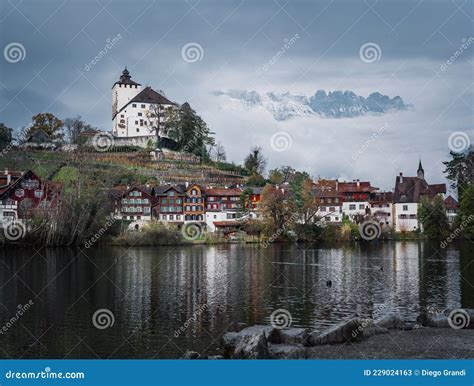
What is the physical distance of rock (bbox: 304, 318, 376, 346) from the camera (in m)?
20.1

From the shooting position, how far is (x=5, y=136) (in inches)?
4126

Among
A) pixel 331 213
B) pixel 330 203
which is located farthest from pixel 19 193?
pixel 330 203

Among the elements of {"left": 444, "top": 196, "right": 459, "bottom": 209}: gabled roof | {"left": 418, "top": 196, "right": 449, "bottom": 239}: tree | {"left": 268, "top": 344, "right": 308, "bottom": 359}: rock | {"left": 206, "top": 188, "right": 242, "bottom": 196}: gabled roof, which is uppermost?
{"left": 206, "top": 188, "right": 242, "bottom": 196}: gabled roof

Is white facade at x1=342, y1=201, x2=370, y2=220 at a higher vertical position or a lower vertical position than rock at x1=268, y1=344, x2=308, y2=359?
higher

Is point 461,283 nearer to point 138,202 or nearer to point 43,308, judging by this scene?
point 43,308

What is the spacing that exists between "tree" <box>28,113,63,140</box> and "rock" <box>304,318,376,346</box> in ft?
330

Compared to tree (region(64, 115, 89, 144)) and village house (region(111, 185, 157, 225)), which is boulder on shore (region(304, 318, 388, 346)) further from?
tree (region(64, 115, 89, 144))

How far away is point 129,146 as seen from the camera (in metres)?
118

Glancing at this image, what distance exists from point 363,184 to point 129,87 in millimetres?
51841

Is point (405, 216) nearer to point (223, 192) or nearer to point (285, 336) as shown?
point (223, 192)

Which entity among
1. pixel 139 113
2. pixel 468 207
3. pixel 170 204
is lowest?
pixel 468 207

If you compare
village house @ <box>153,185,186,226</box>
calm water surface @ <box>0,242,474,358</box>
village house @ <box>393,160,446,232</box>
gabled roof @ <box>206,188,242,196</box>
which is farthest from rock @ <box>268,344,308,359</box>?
village house @ <box>393,160,446,232</box>

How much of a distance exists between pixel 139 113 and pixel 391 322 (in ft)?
340
